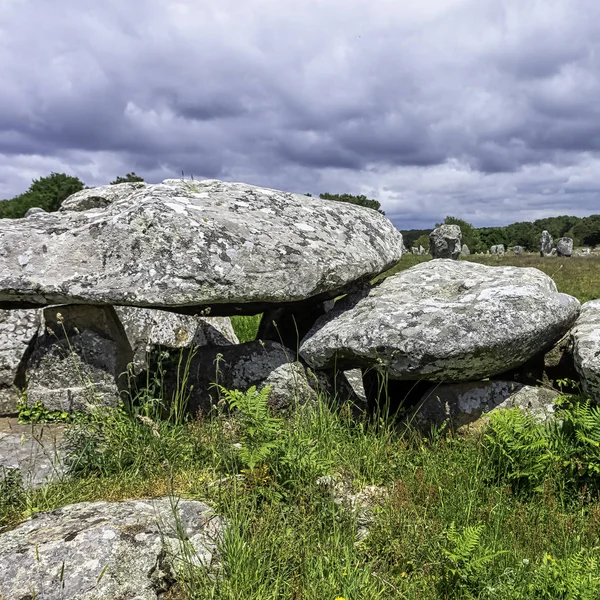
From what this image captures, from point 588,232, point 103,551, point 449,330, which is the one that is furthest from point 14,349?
point 588,232

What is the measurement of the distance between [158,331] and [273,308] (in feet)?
6.22

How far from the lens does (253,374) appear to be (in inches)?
239

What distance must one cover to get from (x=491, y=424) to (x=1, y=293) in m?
5.21

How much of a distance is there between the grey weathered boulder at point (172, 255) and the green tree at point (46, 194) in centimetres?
5334

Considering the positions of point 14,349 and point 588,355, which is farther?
point 14,349

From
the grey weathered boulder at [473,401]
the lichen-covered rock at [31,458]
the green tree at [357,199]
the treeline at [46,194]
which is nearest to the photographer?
the lichen-covered rock at [31,458]

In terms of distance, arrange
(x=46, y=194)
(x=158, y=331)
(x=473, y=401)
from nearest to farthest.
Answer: (x=473, y=401)
(x=158, y=331)
(x=46, y=194)

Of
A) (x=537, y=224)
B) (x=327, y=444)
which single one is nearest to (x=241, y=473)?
(x=327, y=444)

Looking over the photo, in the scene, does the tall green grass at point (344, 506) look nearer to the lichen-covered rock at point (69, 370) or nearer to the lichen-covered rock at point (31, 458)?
the lichen-covered rock at point (31, 458)

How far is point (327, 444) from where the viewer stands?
4.73 metres

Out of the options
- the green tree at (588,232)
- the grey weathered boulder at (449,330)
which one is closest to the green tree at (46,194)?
the grey weathered boulder at (449,330)

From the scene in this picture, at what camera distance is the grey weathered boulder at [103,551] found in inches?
115

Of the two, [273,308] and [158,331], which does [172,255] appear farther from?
[158,331]

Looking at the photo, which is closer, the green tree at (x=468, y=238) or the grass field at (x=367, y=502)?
the grass field at (x=367, y=502)
